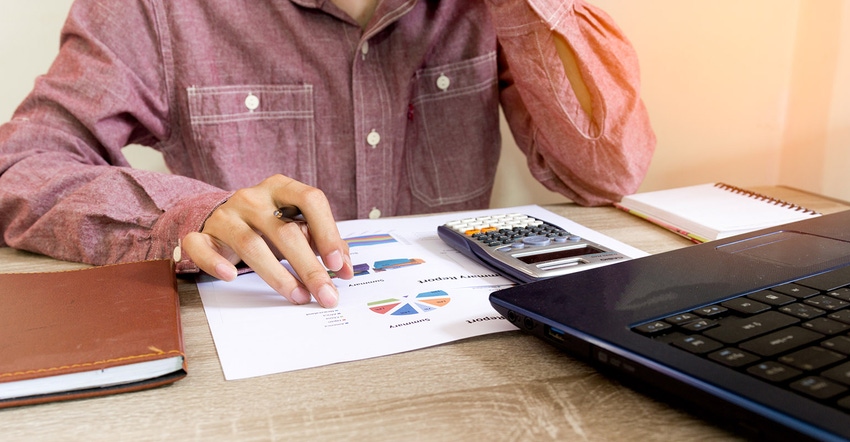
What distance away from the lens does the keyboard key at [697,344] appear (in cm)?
38

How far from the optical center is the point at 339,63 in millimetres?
1017

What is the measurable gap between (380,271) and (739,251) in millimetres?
293

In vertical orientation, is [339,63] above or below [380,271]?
above

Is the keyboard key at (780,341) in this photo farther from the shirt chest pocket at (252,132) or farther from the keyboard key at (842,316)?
the shirt chest pocket at (252,132)

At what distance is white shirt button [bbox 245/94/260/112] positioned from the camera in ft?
A: 3.31

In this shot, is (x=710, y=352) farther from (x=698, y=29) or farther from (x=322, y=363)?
(x=698, y=29)

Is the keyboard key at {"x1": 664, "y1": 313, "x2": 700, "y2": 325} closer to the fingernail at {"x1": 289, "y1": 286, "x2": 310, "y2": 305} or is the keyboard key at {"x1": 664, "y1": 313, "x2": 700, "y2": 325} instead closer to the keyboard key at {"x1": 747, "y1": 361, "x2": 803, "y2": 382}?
the keyboard key at {"x1": 747, "y1": 361, "x2": 803, "y2": 382}

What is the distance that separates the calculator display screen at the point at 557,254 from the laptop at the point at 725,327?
0.29 ft

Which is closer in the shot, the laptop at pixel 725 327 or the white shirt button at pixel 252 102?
the laptop at pixel 725 327

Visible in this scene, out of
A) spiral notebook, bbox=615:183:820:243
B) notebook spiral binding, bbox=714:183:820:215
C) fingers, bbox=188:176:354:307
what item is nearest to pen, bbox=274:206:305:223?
fingers, bbox=188:176:354:307

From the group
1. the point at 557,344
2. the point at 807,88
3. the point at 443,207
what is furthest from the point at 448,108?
the point at 557,344

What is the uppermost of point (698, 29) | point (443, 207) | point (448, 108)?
point (698, 29)

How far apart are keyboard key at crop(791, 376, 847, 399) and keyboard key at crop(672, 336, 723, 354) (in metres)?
0.05

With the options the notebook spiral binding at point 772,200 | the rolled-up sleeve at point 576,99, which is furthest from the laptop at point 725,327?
the rolled-up sleeve at point 576,99
